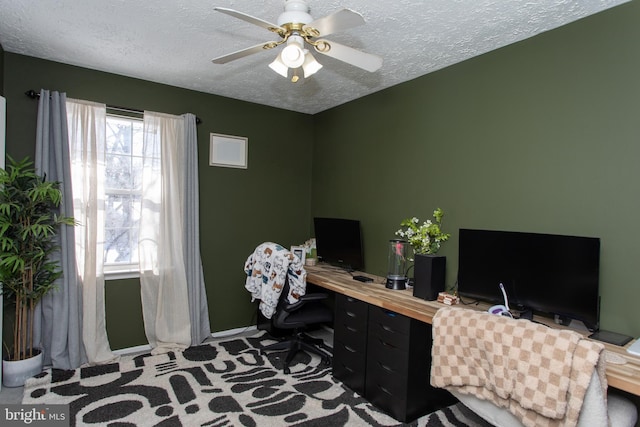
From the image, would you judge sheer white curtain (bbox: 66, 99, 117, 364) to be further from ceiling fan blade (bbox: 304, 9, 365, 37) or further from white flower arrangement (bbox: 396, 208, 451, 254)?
white flower arrangement (bbox: 396, 208, 451, 254)

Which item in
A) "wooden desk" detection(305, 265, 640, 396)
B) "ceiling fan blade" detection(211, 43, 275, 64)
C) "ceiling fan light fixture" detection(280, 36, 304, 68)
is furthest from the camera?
"ceiling fan blade" detection(211, 43, 275, 64)

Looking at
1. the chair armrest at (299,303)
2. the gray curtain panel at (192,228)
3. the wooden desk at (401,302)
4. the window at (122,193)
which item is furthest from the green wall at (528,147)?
the window at (122,193)

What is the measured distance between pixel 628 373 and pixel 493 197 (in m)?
1.35

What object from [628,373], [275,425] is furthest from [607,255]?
[275,425]

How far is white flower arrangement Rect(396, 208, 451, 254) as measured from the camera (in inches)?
114

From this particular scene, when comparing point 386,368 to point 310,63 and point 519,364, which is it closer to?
point 519,364

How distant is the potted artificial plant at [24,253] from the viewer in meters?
2.64

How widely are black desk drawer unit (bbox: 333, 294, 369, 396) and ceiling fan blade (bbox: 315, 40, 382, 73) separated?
1.70m

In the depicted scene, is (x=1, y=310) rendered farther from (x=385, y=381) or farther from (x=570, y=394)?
(x=570, y=394)

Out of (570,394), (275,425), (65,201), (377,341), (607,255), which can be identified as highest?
(65,201)

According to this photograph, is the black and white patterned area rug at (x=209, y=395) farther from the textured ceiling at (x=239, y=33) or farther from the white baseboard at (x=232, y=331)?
the textured ceiling at (x=239, y=33)

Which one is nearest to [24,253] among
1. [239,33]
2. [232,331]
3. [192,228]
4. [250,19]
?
[192,228]

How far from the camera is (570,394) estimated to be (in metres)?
1.45

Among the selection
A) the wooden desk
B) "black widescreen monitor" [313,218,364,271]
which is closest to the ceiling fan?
the wooden desk
